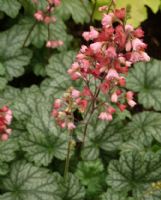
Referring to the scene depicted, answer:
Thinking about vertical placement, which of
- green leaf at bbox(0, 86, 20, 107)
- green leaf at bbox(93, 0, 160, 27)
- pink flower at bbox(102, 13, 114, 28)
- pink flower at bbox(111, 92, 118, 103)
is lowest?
green leaf at bbox(0, 86, 20, 107)

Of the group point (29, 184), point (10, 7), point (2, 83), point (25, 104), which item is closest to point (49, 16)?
point (10, 7)

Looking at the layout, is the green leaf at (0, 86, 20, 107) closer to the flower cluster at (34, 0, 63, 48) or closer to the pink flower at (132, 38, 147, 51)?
the flower cluster at (34, 0, 63, 48)

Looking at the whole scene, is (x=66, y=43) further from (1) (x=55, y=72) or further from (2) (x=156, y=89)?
(2) (x=156, y=89)

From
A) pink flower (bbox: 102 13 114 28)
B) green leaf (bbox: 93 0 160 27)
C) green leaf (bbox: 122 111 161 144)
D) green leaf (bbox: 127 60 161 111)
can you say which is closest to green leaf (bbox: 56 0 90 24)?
green leaf (bbox: 93 0 160 27)

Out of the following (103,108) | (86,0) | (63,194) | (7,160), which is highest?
(86,0)

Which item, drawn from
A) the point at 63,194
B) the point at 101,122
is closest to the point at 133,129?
the point at 101,122
